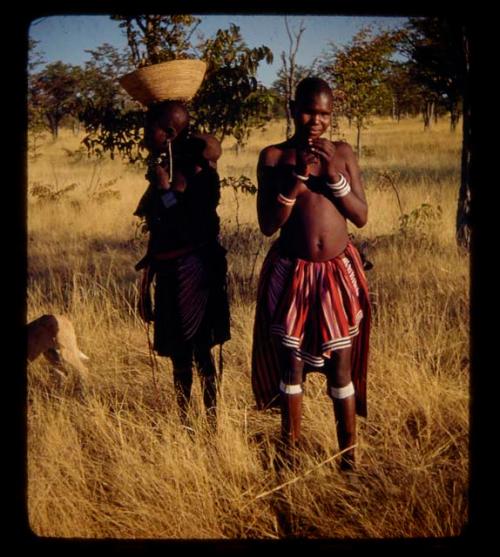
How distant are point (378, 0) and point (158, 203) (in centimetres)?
131

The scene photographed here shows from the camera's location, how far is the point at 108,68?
411 centimetres

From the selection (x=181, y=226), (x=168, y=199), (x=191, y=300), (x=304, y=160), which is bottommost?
(x=191, y=300)

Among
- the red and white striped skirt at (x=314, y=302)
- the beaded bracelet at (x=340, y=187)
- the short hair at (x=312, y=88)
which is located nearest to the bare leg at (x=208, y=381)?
the red and white striped skirt at (x=314, y=302)

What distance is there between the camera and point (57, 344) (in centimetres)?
350

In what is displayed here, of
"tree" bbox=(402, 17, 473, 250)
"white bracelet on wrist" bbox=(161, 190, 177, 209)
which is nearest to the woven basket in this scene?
Answer: "white bracelet on wrist" bbox=(161, 190, 177, 209)

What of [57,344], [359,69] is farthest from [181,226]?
[359,69]

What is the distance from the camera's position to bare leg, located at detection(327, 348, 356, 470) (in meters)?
2.63

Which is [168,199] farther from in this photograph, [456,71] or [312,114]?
[456,71]

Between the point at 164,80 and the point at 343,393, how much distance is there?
1.62m

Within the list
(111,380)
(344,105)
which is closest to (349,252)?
(111,380)

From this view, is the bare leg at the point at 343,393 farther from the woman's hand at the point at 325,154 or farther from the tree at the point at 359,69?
the tree at the point at 359,69

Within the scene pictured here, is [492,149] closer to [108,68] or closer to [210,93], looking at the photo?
[210,93]

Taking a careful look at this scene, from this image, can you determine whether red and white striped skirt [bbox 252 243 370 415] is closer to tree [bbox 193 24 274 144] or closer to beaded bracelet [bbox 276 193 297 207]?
beaded bracelet [bbox 276 193 297 207]

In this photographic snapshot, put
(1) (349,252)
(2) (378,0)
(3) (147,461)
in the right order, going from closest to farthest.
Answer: (2) (378,0) < (1) (349,252) < (3) (147,461)
